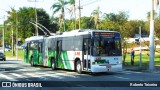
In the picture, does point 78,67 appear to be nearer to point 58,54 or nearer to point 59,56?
point 59,56

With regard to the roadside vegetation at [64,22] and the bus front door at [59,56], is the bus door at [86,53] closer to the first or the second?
the bus front door at [59,56]

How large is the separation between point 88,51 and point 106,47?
4.04 feet

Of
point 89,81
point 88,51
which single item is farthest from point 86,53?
point 89,81

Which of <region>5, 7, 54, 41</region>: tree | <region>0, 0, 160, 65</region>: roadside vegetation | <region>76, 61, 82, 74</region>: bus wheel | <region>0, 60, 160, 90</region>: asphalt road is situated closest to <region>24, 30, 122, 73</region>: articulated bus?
<region>76, 61, 82, 74</region>: bus wheel

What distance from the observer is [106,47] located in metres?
25.6

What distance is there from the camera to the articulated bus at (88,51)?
83.3ft

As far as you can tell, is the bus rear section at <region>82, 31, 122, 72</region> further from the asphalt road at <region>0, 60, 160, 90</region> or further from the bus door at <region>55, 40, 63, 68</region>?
the bus door at <region>55, 40, 63, 68</region>

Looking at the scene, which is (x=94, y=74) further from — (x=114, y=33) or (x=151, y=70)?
(x=151, y=70)

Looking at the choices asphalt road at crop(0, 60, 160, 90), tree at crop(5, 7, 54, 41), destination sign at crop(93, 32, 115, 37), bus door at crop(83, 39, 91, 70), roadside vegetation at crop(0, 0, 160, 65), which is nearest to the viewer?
asphalt road at crop(0, 60, 160, 90)

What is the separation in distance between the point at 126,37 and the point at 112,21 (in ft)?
11.0

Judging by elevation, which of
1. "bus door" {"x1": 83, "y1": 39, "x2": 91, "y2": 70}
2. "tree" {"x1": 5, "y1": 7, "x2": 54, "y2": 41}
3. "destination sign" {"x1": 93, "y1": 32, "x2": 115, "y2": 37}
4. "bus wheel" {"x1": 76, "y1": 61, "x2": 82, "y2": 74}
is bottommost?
"bus wheel" {"x1": 76, "y1": 61, "x2": 82, "y2": 74}

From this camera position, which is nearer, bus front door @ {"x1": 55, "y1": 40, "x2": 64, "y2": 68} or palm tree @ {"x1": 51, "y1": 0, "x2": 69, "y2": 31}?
bus front door @ {"x1": 55, "y1": 40, "x2": 64, "y2": 68}

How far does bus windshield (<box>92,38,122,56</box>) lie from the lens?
25362 millimetres

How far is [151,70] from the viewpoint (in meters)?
30.5
